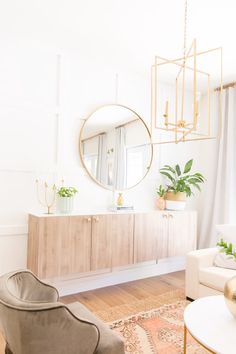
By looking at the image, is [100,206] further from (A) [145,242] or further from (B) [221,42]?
(B) [221,42]

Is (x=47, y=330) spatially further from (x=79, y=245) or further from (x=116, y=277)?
(x=116, y=277)

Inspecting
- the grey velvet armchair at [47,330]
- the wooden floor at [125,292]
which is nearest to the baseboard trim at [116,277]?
the wooden floor at [125,292]

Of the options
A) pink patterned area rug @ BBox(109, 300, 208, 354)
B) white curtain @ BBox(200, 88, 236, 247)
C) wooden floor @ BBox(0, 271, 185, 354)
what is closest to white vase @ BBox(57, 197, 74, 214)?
wooden floor @ BBox(0, 271, 185, 354)

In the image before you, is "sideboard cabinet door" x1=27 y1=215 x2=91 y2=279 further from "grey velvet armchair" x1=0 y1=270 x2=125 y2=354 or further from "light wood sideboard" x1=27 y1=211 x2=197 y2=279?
"grey velvet armchair" x1=0 y1=270 x2=125 y2=354

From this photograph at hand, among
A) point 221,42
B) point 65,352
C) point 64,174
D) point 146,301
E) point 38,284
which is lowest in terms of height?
point 146,301

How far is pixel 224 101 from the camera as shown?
153 inches

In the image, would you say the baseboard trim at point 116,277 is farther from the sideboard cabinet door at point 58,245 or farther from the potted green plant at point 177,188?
the potted green plant at point 177,188

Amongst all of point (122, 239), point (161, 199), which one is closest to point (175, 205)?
point (161, 199)

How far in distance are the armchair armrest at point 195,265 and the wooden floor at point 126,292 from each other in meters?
0.43

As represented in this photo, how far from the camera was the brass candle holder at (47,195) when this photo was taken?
2934 mm

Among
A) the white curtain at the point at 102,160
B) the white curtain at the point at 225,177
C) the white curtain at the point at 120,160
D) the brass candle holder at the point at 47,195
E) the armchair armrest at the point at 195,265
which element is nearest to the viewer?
the armchair armrest at the point at 195,265

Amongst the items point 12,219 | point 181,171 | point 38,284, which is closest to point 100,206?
point 12,219

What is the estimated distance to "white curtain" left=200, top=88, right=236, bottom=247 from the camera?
379cm

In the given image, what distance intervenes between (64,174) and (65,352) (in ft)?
6.83
